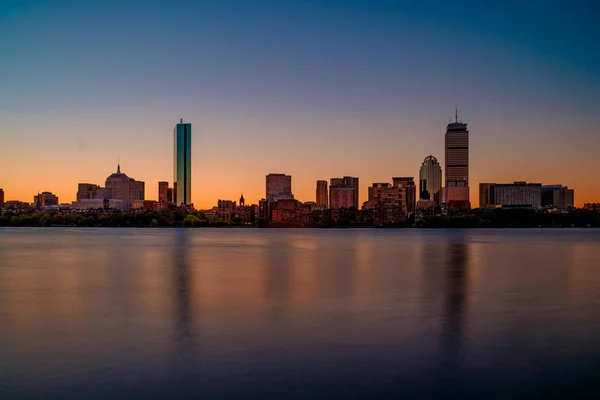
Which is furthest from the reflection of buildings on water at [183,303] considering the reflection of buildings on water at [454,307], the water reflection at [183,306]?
the reflection of buildings on water at [454,307]

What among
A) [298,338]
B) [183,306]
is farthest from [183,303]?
[298,338]

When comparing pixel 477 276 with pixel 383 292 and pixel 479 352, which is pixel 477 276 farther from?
pixel 479 352

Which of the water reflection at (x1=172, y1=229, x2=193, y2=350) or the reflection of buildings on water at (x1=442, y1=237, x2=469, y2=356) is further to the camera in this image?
the water reflection at (x1=172, y1=229, x2=193, y2=350)

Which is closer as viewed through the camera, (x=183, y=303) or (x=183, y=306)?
(x=183, y=306)

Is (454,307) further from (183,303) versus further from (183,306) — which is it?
(183,303)

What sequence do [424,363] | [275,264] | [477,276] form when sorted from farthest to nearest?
[275,264], [477,276], [424,363]

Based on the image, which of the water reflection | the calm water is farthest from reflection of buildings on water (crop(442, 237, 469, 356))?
the water reflection

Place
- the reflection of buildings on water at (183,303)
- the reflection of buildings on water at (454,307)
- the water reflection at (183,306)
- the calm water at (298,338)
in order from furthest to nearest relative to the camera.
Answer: the reflection of buildings on water at (183,303) → the water reflection at (183,306) → the reflection of buildings on water at (454,307) → the calm water at (298,338)

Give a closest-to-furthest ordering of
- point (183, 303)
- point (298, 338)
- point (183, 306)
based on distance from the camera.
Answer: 1. point (298, 338)
2. point (183, 306)
3. point (183, 303)

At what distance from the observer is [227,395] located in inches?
532

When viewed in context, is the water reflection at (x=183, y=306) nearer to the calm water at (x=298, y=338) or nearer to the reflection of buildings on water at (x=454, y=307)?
the calm water at (x=298, y=338)

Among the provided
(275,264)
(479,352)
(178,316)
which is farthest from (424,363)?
(275,264)

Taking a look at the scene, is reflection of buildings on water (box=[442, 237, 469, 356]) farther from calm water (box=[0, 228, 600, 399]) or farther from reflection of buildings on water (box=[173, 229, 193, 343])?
reflection of buildings on water (box=[173, 229, 193, 343])

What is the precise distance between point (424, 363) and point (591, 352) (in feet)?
19.8
